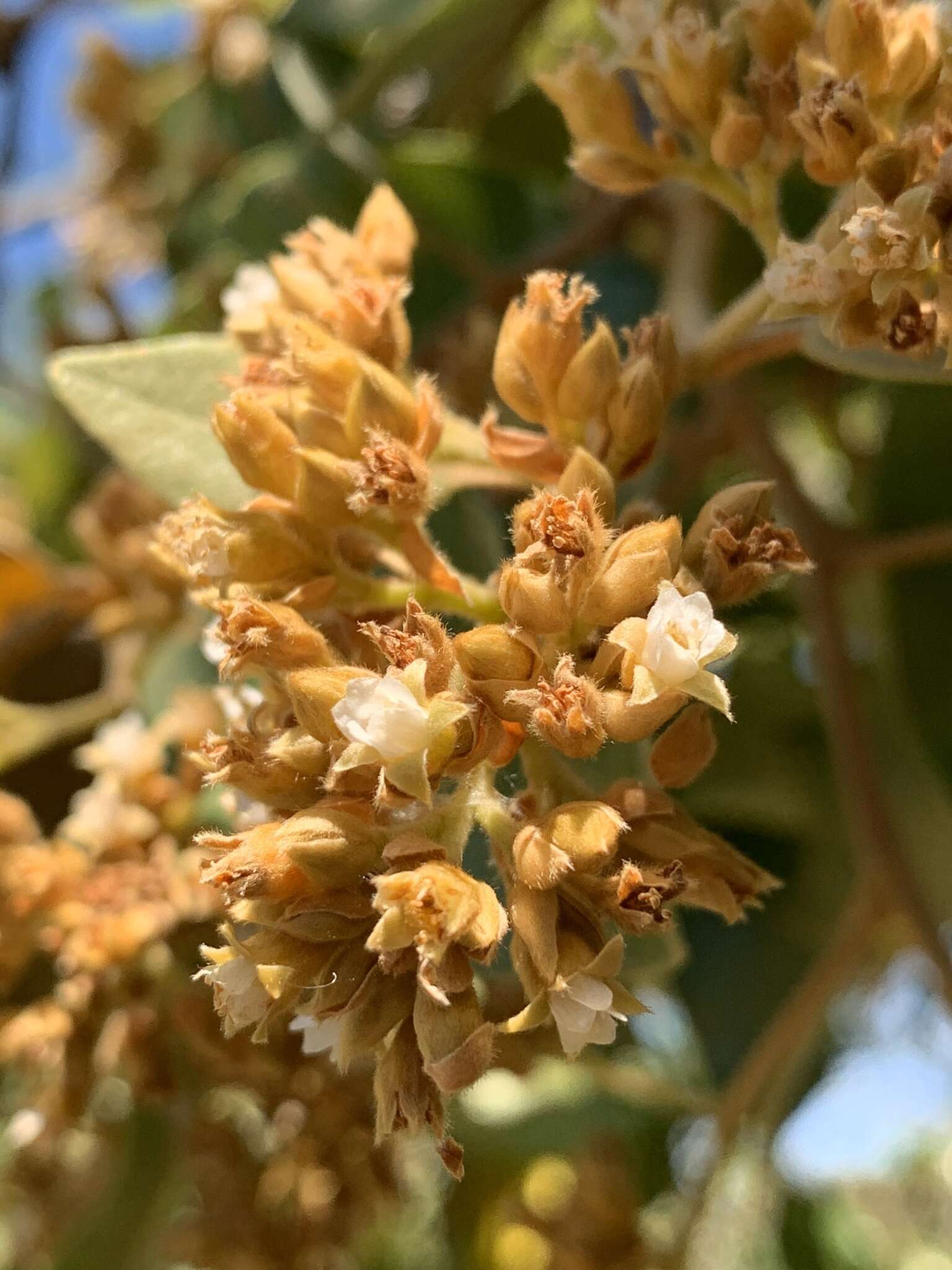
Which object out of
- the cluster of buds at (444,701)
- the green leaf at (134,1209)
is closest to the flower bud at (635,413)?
the cluster of buds at (444,701)

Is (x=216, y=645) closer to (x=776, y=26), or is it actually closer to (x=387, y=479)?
(x=387, y=479)

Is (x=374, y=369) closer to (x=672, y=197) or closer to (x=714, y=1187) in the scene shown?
(x=672, y=197)

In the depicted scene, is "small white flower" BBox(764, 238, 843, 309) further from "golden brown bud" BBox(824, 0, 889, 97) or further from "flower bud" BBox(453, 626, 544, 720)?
"flower bud" BBox(453, 626, 544, 720)

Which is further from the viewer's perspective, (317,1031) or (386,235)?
(386,235)

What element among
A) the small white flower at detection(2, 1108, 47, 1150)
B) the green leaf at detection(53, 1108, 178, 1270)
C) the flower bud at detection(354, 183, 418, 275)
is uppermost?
the flower bud at detection(354, 183, 418, 275)

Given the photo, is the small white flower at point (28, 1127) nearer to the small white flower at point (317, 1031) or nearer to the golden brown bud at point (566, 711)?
the small white flower at point (317, 1031)

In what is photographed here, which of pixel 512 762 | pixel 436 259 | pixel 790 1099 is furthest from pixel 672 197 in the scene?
pixel 790 1099

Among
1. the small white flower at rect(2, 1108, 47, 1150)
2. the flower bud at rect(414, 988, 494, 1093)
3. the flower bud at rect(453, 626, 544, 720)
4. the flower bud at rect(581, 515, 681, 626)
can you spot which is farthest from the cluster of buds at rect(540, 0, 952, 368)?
the small white flower at rect(2, 1108, 47, 1150)

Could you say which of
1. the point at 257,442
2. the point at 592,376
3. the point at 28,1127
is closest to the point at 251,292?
the point at 257,442
